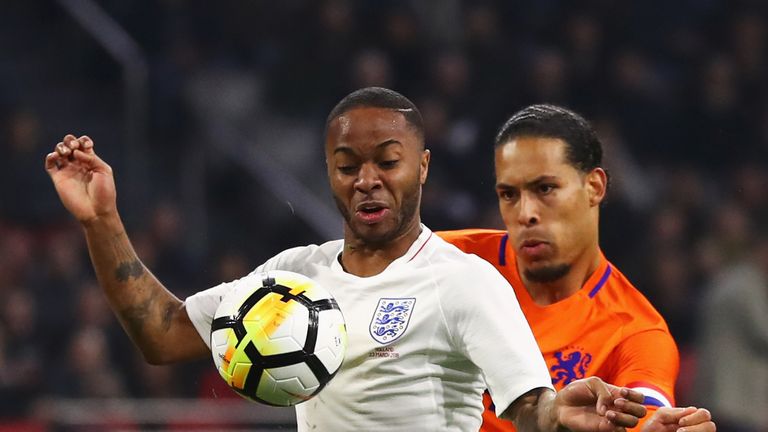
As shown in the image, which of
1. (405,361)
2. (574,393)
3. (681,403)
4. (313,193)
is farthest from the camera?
(313,193)

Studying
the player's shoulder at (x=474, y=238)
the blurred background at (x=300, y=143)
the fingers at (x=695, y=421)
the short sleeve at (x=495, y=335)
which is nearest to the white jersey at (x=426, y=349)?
the short sleeve at (x=495, y=335)

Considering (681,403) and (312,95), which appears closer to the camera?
(681,403)

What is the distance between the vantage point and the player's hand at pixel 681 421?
3045 millimetres

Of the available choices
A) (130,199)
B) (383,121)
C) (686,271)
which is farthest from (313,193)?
(383,121)

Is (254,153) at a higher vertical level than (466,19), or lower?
lower

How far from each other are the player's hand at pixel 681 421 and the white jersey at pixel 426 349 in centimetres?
27

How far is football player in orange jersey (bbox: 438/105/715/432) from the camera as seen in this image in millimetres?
4121

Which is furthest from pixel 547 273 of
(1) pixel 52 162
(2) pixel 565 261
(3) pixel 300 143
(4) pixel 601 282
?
(3) pixel 300 143

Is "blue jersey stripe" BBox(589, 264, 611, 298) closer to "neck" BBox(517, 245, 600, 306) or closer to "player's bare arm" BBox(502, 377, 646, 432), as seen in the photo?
"neck" BBox(517, 245, 600, 306)

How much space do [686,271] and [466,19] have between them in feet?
10.1

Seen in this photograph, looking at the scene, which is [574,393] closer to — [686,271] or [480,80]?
[686,271]

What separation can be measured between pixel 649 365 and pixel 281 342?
131 centimetres

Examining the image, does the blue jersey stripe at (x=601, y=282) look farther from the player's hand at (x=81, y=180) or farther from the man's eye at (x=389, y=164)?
the player's hand at (x=81, y=180)

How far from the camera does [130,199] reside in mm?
10023
